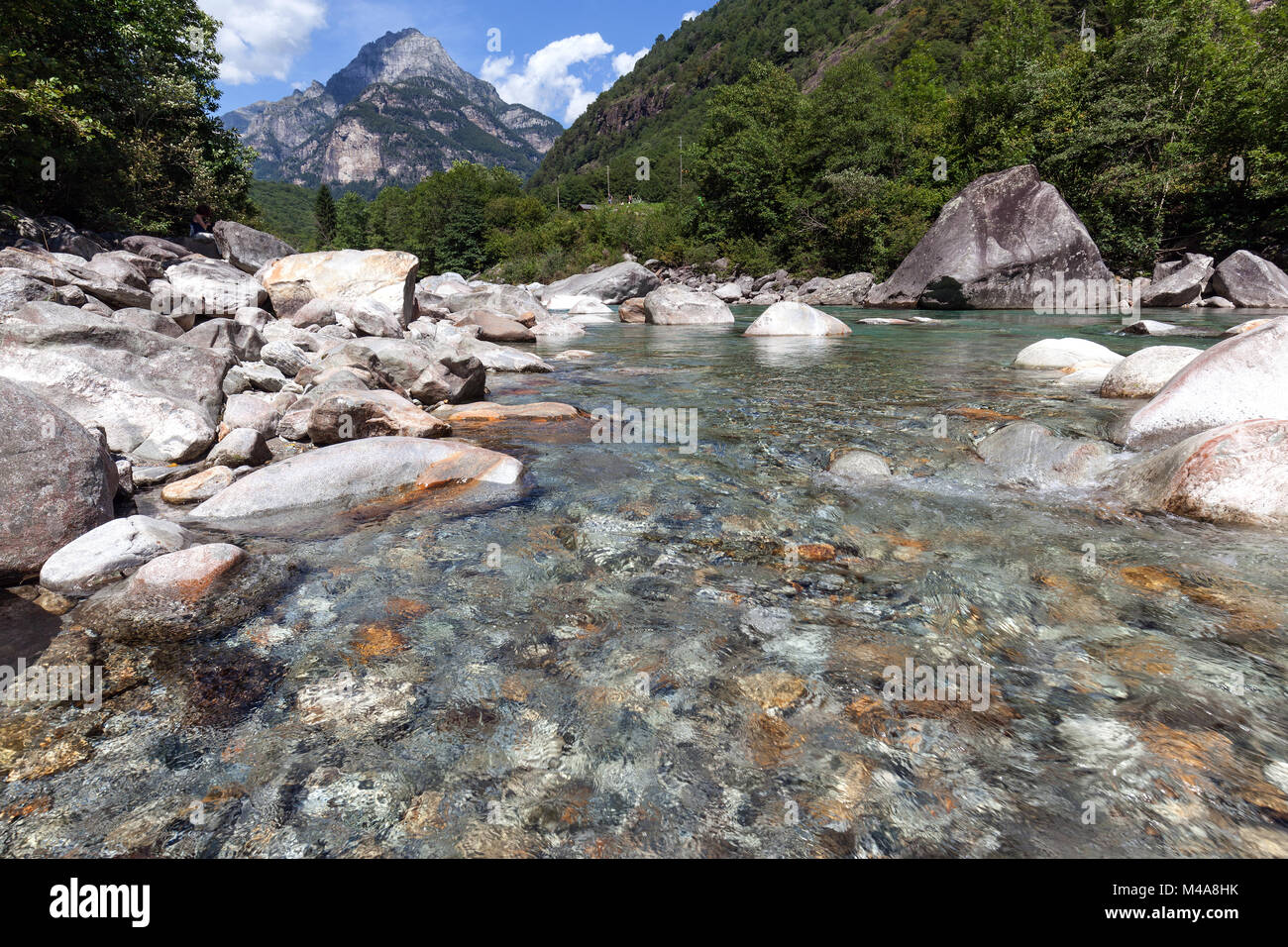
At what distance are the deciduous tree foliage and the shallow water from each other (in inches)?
578

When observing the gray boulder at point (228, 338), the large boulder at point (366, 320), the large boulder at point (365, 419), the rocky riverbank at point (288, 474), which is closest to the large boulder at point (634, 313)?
the rocky riverbank at point (288, 474)

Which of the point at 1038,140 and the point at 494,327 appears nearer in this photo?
the point at 494,327

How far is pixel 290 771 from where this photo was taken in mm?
2102

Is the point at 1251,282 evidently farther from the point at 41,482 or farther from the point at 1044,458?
the point at 41,482

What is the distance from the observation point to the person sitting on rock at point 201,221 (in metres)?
22.5

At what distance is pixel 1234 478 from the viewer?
157 inches

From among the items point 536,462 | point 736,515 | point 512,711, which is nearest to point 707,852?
point 512,711

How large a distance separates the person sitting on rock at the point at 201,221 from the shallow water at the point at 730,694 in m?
25.0

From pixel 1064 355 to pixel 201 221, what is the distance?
28339 millimetres

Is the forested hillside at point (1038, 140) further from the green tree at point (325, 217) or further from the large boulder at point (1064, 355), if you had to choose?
the green tree at point (325, 217)

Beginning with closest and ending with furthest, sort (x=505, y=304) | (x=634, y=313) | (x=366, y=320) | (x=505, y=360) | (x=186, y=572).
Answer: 1. (x=186, y=572)
2. (x=366, y=320)
3. (x=505, y=360)
4. (x=505, y=304)
5. (x=634, y=313)

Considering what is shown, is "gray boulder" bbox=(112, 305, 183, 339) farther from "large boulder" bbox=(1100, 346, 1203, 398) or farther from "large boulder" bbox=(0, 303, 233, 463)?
"large boulder" bbox=(1100, 346, 1203, 398)

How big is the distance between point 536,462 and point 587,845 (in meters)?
4.27

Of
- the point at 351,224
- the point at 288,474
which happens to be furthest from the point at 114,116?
the point at 351,224
